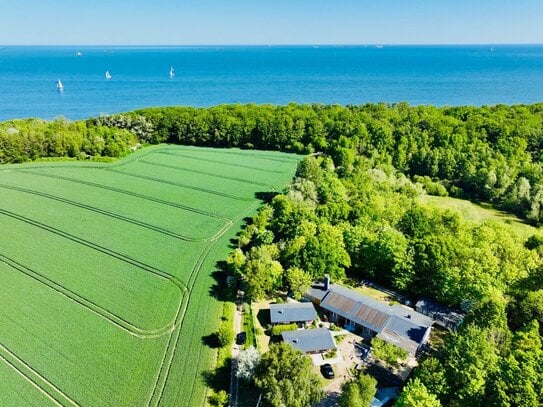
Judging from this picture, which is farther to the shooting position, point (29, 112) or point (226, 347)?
point (29, 112)

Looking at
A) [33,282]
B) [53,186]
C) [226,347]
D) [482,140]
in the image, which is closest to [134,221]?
[33,282]

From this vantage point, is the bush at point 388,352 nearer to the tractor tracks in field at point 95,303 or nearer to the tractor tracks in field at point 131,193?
the tractor tracks in field at point 95,303

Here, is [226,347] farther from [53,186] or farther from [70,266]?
[53,186]

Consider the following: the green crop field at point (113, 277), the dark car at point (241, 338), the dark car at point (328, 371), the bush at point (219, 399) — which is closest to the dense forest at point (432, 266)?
the dark car at point (241, 338)

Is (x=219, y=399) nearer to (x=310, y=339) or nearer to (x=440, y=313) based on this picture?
(x=310, y=339)

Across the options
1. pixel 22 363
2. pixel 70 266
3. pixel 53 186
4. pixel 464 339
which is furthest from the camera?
pixel 53 186
